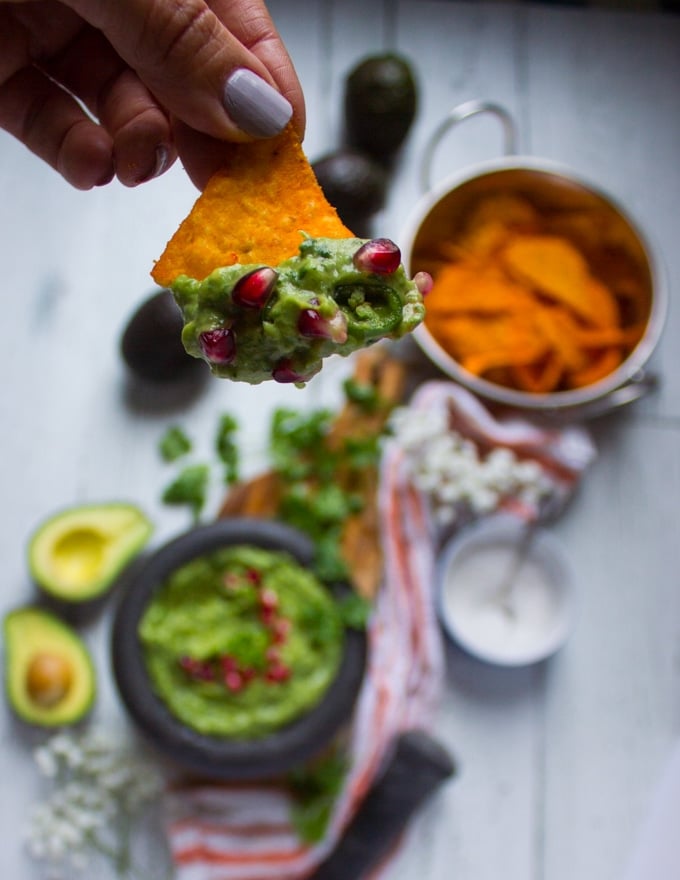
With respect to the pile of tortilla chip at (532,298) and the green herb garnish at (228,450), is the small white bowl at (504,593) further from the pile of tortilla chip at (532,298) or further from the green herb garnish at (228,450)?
the green herb garnish at (228,450)

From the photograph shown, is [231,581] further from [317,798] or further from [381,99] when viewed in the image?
[381,99]

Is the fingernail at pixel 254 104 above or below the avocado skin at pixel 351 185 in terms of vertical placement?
below

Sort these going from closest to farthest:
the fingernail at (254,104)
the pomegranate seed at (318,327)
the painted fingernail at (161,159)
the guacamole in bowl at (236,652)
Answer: the pomegranate seed at (318,327)
the fingernail at (254,104)
the painted fingernail at (161,159)
the guacamole in bowl at (236,652)

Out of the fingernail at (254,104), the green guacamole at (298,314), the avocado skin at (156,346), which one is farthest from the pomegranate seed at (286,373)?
the avocado skin at (156,346)

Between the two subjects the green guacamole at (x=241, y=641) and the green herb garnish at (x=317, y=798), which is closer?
the green guacamole at (x=241, y=641)

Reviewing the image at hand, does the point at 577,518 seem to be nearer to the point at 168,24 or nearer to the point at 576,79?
the point at 576,79

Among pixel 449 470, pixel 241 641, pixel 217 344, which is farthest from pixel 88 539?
pixel 217 344
